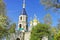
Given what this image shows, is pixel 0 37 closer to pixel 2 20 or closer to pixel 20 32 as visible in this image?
pixel 2 20

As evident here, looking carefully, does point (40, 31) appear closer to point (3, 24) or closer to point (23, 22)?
point (23, 22)

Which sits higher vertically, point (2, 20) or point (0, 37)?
point (2, 20)

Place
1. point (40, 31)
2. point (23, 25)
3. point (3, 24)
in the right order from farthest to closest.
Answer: point (23, 25) → point (40, 31) → point (3, 24)

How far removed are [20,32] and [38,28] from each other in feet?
49.6

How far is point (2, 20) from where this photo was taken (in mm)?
19734

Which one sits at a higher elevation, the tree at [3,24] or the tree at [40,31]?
the tree at [3,24]

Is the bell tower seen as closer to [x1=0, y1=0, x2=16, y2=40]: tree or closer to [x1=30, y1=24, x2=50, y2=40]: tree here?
[x1=30, y1=24, x2=50, y2=40]: tree

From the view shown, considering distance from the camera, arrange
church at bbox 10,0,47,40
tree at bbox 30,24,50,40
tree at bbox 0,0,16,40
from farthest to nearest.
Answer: church at bbox 10,0,47,40
tree at bbox 30,24,50,40
tree at bbox 0,0,16,40

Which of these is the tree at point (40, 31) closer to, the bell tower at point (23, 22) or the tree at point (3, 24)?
the bell tower at point (23, 22)

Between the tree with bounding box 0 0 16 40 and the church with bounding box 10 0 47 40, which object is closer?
the tree with bounding box 0 0 16 40

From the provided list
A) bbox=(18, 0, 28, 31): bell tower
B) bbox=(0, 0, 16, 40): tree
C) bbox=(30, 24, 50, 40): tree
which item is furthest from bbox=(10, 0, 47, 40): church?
bbox=(0, 0, 16, 40): tree

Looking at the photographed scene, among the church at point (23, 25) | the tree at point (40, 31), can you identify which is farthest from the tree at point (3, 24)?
the church at point (23, 25)

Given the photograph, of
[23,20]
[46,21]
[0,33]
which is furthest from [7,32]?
[23,20]

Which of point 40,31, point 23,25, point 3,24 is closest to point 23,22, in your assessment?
point 23,25
